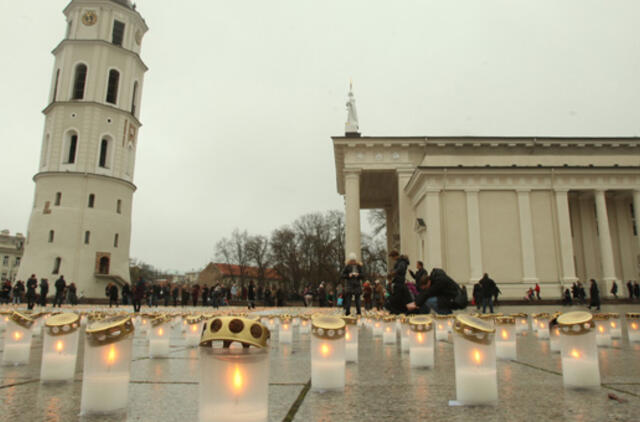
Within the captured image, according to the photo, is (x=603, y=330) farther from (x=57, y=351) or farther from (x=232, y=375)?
(x=57, y=351)

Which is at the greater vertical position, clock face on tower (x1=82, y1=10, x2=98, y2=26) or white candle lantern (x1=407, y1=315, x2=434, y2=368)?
clock face on tower (x1=82, y1=10, x2=98, y2=26)

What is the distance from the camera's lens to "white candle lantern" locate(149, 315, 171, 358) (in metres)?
5.49

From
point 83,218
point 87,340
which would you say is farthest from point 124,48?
point 87,340

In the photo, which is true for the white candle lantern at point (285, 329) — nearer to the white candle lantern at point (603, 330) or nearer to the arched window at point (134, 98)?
the white candle lantern at point (603, 330)

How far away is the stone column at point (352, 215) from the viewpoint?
34906mm

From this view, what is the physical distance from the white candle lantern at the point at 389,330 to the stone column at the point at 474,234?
21.2 meters

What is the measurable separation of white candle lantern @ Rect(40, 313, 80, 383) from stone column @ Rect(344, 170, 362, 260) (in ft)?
103

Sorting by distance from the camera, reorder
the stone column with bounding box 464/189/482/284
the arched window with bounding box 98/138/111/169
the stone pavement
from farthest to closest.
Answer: the arched window with bounding box 98/138/111/169, the stone column with bounding box 464/189/482/284, the stone pavement

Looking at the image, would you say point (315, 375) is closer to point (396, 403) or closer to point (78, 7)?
point (396, 403)

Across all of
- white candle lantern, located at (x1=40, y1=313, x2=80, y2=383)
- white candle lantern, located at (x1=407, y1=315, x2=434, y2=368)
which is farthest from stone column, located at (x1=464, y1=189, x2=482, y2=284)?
white candle lantern, located at (x1=40, y1=313, x2=80, y2=383)

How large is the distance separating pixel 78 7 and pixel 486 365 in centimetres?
5677

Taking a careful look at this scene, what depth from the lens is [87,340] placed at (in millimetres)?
2789

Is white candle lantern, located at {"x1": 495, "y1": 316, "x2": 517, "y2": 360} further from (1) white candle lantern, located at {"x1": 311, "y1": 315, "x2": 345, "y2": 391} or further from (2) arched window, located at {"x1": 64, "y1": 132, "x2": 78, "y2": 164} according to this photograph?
(2) arched window, located at {"x1": 64, "y1": 132, "x2": 78, "y2": 164}

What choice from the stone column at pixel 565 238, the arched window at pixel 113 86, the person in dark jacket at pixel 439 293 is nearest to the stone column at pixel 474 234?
the stone column at pixel 565 238
